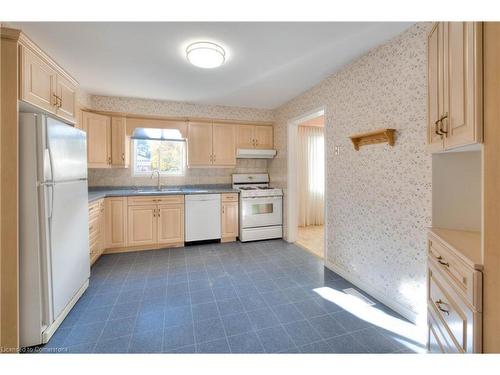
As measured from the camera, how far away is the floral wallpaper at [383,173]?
1789 mm

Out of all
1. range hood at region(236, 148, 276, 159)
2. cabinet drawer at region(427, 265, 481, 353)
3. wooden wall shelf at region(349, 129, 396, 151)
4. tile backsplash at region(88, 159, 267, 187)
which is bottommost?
cabinet drawer at region(427, 265, 481, 353)

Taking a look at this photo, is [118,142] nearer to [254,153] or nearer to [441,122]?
[254,153]

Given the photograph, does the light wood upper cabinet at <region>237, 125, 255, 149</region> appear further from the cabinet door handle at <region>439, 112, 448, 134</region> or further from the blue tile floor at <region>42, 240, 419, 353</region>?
the cabinet door handle at <region>439, 112, 448, 134</region>

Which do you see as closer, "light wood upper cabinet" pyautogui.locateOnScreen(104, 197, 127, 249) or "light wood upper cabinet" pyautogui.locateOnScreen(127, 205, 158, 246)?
"light wood upper cabinet" pyautogui.locateOnScreen(104, 197, 127, 249)

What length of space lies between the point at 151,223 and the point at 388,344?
11.0ft

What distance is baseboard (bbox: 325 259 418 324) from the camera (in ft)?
6.14

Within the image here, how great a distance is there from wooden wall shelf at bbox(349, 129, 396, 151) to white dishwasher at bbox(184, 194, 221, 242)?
2423 mm

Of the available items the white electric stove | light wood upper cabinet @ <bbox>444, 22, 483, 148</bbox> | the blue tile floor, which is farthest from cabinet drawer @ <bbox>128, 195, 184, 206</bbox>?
light wood upper cabinet @ <bbox>444, 22, 483, 148</bbox>

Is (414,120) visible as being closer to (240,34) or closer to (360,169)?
(360,169)

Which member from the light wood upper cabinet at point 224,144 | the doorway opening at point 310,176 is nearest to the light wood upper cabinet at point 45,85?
the light wood upper cabinet at point 224,144

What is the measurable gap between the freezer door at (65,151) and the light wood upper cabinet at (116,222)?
1231mm

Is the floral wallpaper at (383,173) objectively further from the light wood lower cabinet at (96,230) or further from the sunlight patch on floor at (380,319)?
the light wood lower cabinet at (96,230)

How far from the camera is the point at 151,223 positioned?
361 cm
